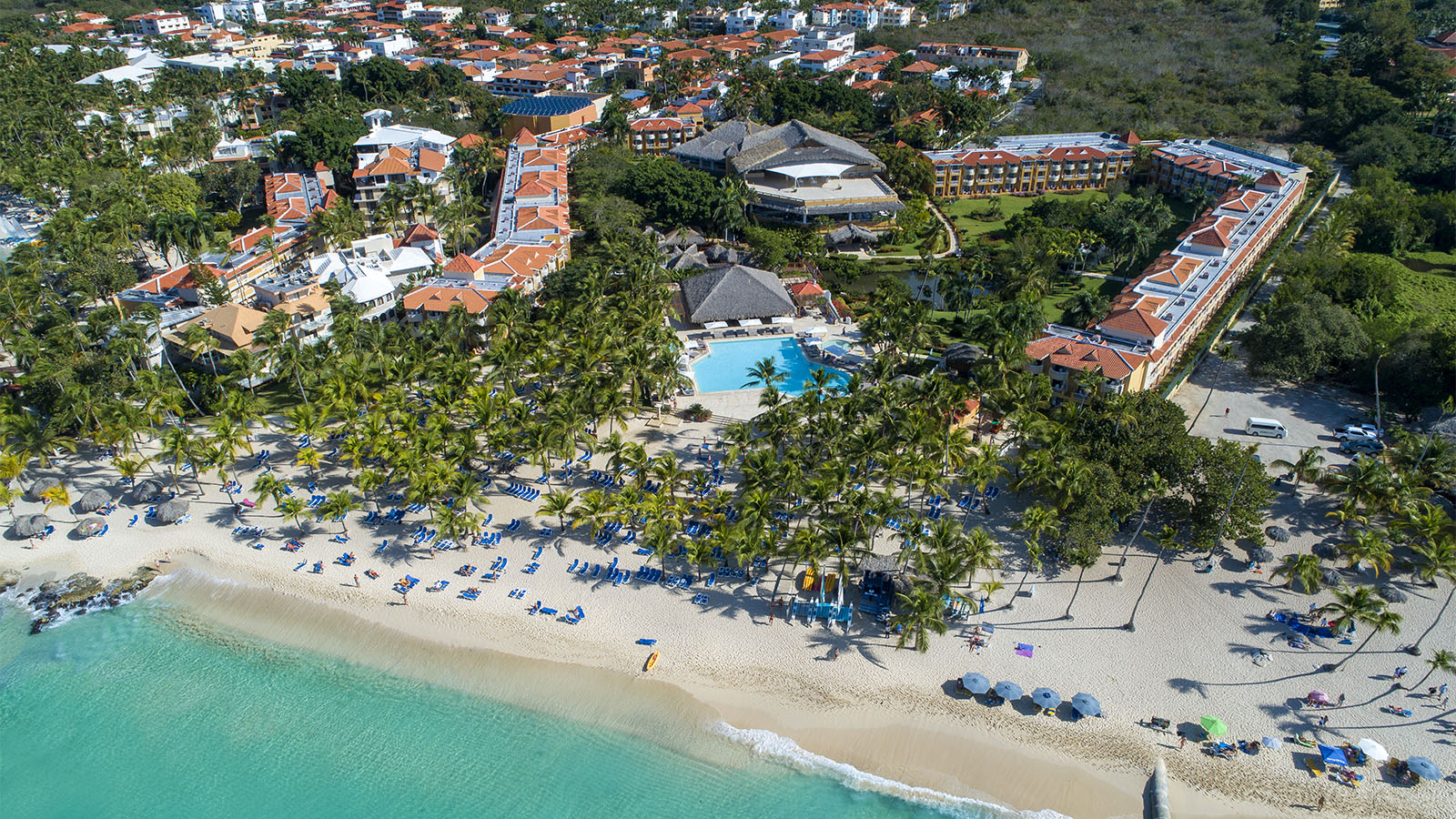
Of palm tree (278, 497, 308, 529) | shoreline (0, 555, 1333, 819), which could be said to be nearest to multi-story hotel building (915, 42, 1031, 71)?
palm tree (278, 497, 308, 529)

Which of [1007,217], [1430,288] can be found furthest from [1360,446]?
[1007,217]

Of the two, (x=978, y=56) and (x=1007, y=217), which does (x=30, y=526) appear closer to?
(x=1007, y=217)

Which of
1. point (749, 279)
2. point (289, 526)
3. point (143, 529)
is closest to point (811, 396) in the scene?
point (749, 279)

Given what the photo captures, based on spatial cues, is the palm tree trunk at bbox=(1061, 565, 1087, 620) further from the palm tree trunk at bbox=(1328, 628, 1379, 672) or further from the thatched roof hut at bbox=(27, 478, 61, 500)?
the thatched roof hut at bbox=(27, 478, 61, 500)

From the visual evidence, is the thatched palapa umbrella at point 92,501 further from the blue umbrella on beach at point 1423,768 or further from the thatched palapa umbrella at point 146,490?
the blue umbrella on beach at point 1423,768

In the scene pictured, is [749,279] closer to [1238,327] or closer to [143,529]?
[1238,327]

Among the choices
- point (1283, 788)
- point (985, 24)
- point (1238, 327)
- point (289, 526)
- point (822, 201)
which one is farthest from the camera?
point (985, 24)
